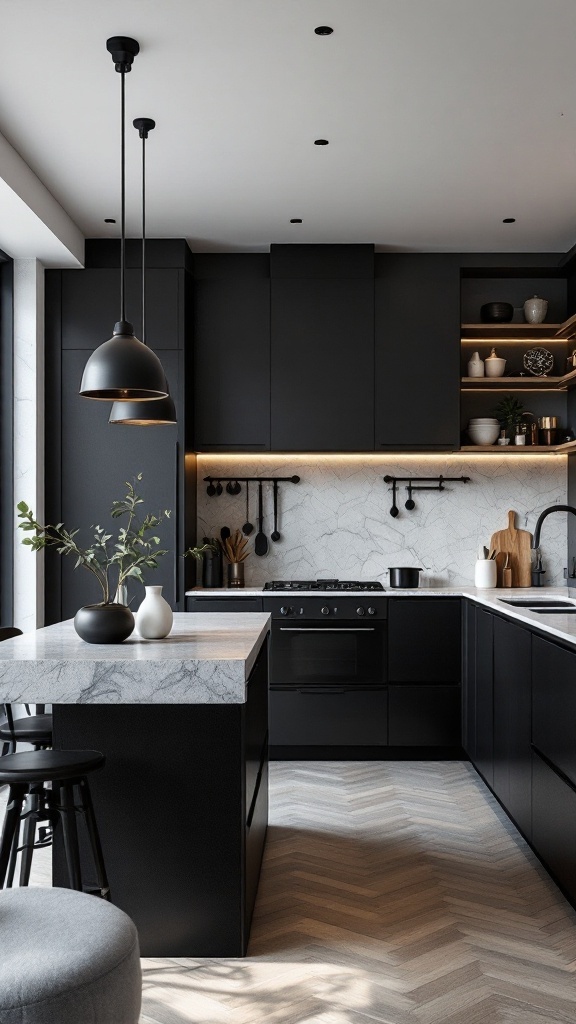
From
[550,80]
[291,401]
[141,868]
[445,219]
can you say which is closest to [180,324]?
[291,401]

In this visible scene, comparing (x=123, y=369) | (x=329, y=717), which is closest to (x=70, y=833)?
(x=123, y=369)

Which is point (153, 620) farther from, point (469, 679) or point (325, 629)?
point (469, 679)

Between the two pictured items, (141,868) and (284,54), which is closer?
(141,868)

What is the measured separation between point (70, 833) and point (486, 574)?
339 centimetres

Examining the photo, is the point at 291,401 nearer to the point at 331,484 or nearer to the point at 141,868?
the point at 331,484

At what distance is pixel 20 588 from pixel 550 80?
11.1 ft

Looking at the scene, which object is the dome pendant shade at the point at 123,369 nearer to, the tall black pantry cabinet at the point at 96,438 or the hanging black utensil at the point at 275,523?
the tall black pantry cabinet at the point at 96,438

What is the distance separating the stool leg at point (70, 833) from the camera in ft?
7.57

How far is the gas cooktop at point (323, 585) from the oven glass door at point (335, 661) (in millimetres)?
245

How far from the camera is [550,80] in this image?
10.6ft

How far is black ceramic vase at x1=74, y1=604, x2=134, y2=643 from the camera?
8.80 feet

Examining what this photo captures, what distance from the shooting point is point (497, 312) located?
5.21m

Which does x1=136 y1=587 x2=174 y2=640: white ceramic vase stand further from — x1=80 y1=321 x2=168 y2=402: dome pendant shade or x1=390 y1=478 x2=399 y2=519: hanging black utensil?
x1=390 y1=478 x2=399 y2=519: hanging black utensil

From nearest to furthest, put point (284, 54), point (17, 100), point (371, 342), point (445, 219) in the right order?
point (284, 54), point (17, 100), point (445, 219), point (371, 342)
